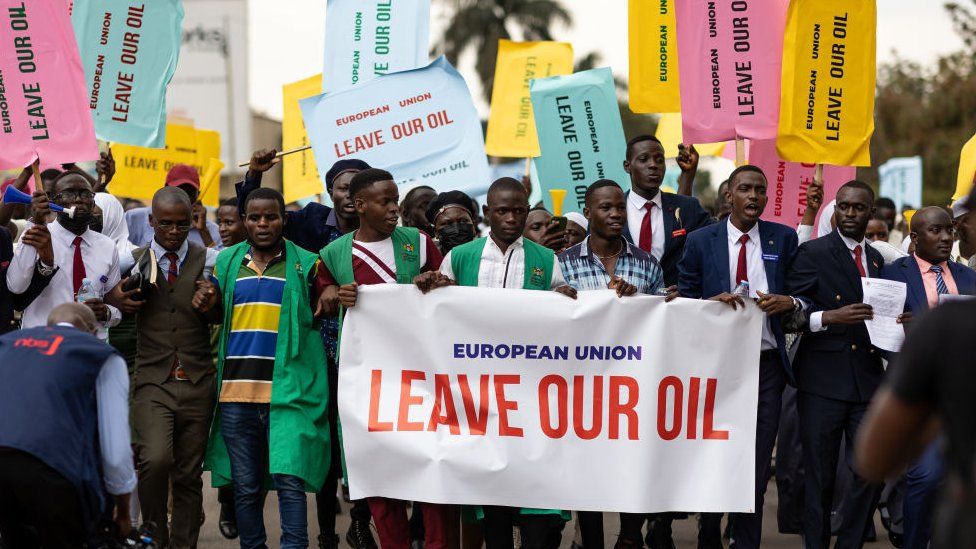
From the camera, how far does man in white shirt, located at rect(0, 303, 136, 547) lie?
A: 19.2 feet

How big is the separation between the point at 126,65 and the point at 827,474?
20.5 ft

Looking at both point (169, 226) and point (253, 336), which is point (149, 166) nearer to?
point (169, 226)

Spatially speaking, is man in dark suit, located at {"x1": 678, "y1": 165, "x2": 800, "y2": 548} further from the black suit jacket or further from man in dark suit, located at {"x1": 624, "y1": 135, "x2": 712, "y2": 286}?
man in dark suit, located at {"x1": 624, "y1": 135, "x2": 712, "y2": 286}

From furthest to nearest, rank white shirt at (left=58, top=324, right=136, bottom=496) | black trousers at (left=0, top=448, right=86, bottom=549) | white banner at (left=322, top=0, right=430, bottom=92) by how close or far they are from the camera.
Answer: white banner at (left=322, top=0, right=430, bottom=92)
white shirt at (left=58, top=324, right=136, bottom=496)
black trousers at (left=0, top=448, right=86, bottom=549)

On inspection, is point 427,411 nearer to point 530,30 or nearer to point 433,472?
point 433,472

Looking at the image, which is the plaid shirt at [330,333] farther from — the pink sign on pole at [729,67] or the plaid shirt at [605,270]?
the pink sign on pole at [729,67]

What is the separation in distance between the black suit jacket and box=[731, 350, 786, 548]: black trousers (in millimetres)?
223

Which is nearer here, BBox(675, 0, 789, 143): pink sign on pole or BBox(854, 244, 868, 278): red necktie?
BBox(854, 244, 868, 278): red necktie

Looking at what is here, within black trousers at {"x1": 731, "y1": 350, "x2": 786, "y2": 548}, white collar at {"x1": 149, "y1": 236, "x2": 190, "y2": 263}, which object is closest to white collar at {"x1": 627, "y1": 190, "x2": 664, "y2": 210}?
black trousers at {"x1": 731, "y1": 350, "x2": 786, "y2": 548}

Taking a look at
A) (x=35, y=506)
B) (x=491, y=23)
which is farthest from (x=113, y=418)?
(x=491, y=23)

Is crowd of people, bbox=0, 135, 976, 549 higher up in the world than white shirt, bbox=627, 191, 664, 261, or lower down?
lower down

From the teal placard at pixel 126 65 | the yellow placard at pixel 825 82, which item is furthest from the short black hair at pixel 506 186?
the teal placard at pixel 126 65

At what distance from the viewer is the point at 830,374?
8164mm

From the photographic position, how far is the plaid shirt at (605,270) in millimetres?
8188
